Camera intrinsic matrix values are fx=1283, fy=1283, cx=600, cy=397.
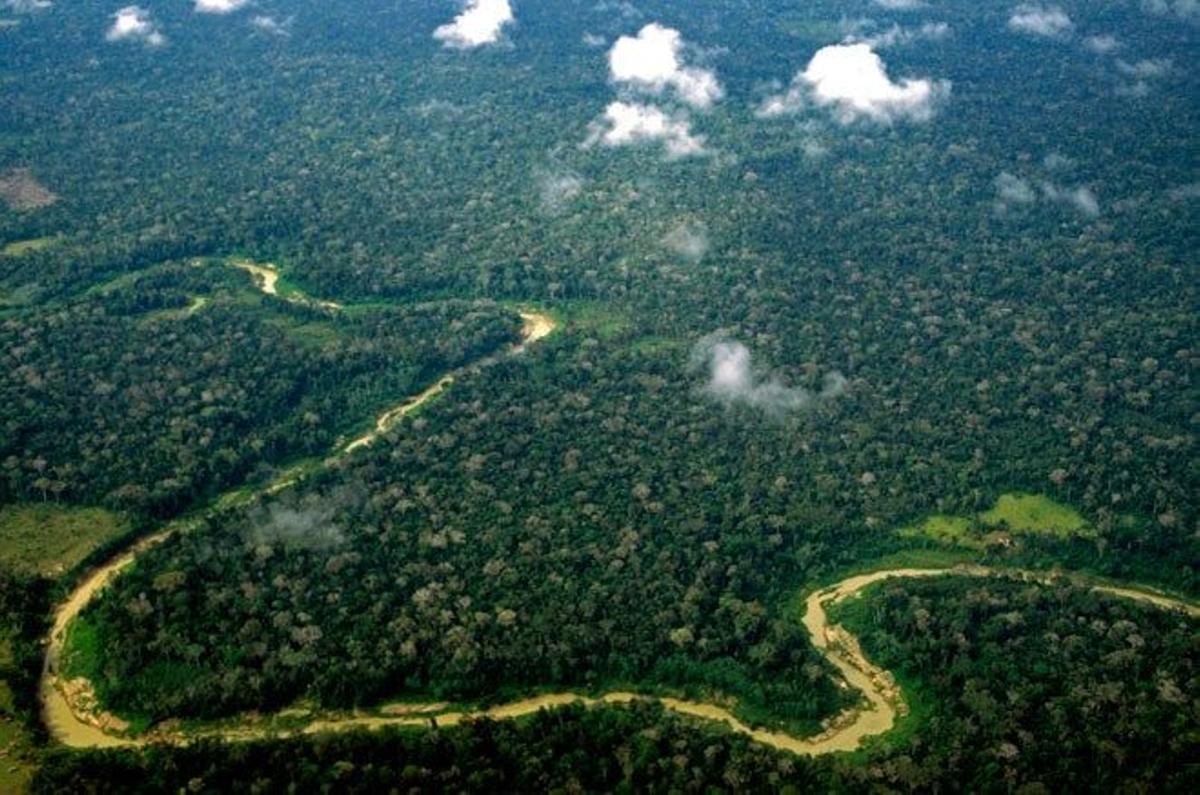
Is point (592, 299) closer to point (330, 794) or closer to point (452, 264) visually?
point (452, 264)

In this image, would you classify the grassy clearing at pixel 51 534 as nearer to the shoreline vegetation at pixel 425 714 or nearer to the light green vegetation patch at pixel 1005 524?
the shoreline vegetation at pixel 425 714

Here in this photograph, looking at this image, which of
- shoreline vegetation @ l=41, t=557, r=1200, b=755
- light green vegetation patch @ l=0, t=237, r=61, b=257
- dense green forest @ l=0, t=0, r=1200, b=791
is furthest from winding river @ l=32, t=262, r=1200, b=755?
light green vegetation patch @ l=0, t=237, r=61, b=257

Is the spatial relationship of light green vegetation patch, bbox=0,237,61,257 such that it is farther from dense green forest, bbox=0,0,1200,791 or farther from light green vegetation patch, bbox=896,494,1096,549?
light green vegetation patch, bbox=896,494,1096,549

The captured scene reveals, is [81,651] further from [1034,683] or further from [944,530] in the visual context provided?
[944,530]

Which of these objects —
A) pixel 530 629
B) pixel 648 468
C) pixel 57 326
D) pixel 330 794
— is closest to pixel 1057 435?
pixel 648 468

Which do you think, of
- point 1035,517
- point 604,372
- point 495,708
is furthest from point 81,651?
point 1035,517
